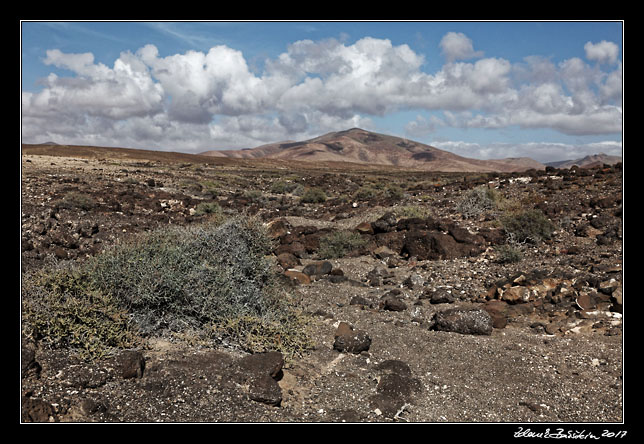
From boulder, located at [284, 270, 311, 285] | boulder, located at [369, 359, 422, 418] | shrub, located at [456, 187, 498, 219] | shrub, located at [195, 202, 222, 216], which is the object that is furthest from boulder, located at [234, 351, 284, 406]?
shrub, located at [195, 202, 222, 216]

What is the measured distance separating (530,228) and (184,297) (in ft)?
31.2

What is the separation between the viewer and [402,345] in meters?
6.33

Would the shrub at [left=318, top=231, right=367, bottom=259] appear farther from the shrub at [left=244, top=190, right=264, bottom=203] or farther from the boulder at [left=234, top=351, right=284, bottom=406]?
the shrub at [left=244, top=190, right=264, bottom=203]

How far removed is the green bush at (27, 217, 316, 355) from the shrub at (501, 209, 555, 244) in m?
7.49

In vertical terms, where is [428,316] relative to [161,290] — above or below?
below

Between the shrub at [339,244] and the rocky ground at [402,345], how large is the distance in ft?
0.53

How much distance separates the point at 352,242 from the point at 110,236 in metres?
6.82

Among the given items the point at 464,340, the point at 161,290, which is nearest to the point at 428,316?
the point at 464,340

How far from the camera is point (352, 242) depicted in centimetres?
1230

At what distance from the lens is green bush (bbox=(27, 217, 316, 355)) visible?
17.4ft

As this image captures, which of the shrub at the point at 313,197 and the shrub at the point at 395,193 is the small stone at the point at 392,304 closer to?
the shrub at the point at 395,193

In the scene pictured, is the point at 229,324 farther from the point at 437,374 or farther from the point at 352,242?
the point at 352,242

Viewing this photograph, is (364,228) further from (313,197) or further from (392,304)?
(313,197)

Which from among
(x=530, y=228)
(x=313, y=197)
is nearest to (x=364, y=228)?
(x=530, y=228)
